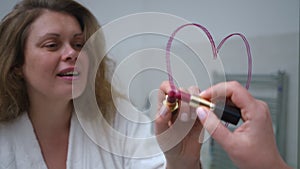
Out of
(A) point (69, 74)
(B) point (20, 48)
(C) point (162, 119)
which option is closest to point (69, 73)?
(A) point (69, 74)

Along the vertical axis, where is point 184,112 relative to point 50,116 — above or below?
above

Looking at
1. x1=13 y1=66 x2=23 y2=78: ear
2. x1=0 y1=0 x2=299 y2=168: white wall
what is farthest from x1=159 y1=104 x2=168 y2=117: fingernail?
x1=0 y1=0 x2=299 y2=168: white wall

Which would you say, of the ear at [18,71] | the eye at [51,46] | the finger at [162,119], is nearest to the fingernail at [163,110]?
the finger at [162,119]

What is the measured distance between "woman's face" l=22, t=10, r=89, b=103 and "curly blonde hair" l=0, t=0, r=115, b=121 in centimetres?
2

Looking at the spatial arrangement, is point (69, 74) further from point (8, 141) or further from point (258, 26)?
point (258, 26)

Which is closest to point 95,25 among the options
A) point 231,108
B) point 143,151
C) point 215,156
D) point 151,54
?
point 151,54

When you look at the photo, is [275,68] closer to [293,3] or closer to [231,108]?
[293,3]

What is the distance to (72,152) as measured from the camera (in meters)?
0.70

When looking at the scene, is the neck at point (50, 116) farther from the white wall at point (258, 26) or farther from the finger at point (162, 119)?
the white wall at point (258, 26)

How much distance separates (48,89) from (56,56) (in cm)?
8

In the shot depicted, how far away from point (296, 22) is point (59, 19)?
0.93m

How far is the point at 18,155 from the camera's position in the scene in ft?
2.18

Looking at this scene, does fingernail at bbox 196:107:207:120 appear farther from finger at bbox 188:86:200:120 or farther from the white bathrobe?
the white bathrobe

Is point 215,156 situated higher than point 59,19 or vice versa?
point 59,19
